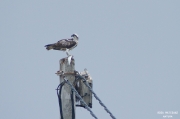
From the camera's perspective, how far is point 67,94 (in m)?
9.68

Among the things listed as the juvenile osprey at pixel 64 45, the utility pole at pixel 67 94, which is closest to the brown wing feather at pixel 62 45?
the juvenile osprey at pixel 64 45

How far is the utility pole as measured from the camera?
31.3 feet

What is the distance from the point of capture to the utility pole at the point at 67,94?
9.55m

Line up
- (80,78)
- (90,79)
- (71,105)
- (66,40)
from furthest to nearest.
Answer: (66,40)
(90,79)
(80,78)
(71,105)

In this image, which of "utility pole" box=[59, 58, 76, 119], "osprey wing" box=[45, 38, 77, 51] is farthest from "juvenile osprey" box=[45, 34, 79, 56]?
"utility pole" box=[59, 58, 76, 119]

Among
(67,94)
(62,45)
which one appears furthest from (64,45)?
(67,94)

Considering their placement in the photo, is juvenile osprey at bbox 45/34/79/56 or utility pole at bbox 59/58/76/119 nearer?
utility pole at bbox 59/58/76/119

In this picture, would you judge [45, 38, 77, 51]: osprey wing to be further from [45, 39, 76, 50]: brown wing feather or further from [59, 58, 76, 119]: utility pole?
[59, 58, 76, 119]: utility pole

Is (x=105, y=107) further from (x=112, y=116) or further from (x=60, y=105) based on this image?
(x=60, y=105)

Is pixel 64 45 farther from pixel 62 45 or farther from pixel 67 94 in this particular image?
pixel 67 94

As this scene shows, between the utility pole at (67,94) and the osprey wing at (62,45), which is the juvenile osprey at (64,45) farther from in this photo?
the utility pole at (67,94)

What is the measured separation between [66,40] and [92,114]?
3.31m

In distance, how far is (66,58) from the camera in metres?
9.70

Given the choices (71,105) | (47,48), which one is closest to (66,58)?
(71,105)
